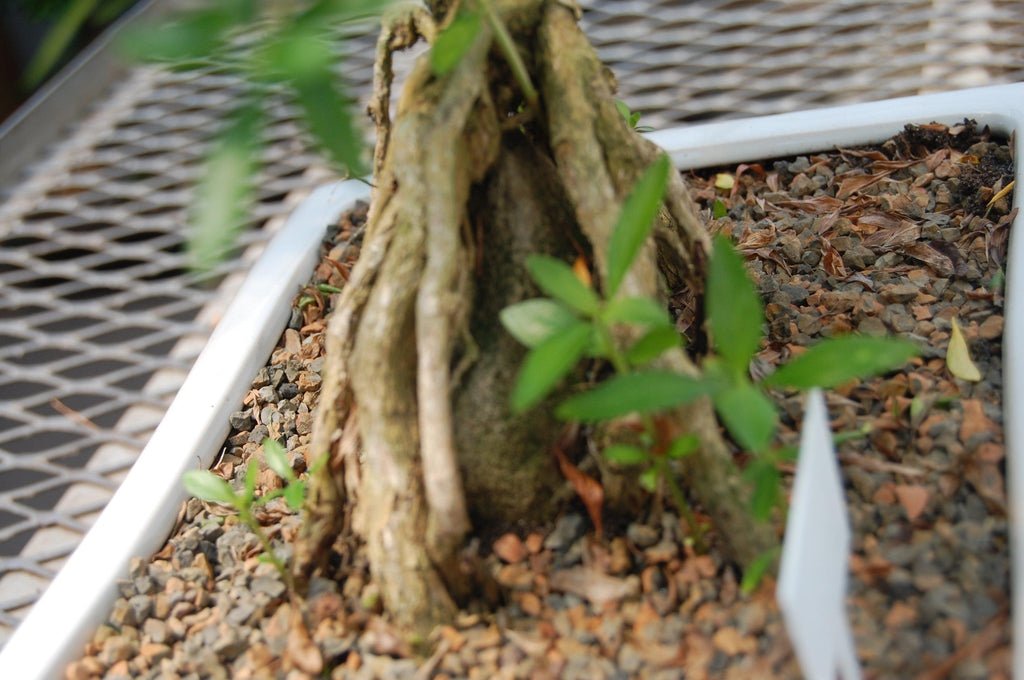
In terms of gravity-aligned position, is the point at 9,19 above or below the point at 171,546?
above

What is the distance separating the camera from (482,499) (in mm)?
749

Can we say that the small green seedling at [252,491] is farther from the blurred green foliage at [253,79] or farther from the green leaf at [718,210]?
the green leaf at [718,210]

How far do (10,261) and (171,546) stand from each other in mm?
674

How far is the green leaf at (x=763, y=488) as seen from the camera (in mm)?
614

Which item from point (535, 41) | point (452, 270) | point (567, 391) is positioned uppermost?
point (535, 41)

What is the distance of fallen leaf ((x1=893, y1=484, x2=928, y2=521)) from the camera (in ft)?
2.30

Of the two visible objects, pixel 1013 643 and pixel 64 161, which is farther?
pixel 64 161

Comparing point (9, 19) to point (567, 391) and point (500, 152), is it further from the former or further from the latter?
point (567, 391)

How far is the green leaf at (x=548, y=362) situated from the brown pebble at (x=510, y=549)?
18cm

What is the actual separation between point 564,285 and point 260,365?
54 centimetres

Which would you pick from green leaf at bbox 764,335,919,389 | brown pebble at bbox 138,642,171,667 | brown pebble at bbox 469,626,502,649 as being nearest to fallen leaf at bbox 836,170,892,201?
green leaf at bbox 764,335,919,389

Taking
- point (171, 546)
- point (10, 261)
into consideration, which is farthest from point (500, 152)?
point (10, 261)

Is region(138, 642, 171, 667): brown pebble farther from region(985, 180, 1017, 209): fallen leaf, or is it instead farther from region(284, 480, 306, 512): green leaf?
region(985, 180, 1017, 209): fallen leaf

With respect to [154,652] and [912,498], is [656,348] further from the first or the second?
[154,652]
